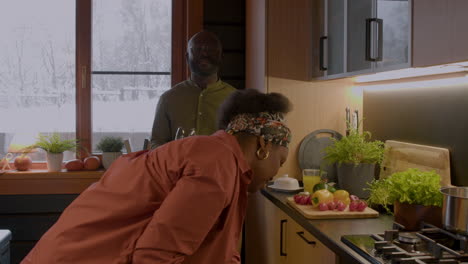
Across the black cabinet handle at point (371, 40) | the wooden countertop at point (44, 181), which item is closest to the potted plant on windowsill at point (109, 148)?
the wooden countertop at point (44, 181)

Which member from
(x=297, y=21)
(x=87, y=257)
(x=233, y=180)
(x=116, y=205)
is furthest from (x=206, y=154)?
(x=297, y=21)

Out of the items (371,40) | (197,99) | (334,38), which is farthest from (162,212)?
(197,99)

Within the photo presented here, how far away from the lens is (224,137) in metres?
1.45

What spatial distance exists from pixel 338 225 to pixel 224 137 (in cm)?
88

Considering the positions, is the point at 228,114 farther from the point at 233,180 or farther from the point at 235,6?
the point at 235,6

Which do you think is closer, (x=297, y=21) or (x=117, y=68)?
(x=297, y=21)

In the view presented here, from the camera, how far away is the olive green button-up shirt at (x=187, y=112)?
310 cm

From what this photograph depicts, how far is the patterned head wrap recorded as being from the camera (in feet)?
4.99

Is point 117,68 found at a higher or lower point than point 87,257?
higher

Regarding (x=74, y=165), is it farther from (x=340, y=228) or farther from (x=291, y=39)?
(x=340, y=228)

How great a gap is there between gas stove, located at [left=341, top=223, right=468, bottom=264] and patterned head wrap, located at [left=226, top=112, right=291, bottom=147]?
48cm

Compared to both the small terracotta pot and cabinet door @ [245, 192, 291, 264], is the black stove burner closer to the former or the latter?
the small terracotta pot

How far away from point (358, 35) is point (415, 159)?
63cm

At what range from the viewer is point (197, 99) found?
10.3 ft
